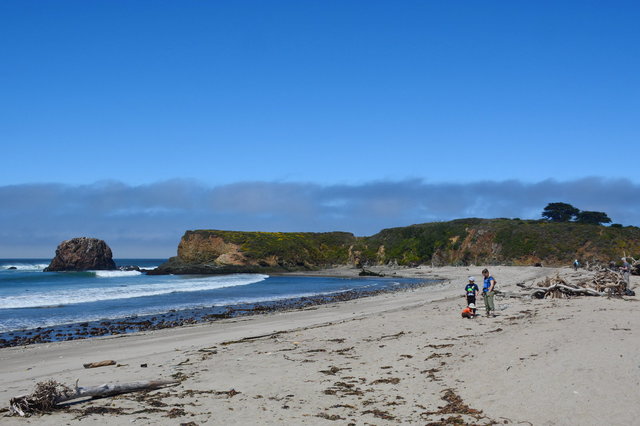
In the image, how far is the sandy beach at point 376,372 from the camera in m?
7.21

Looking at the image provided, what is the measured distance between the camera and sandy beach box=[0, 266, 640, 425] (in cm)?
721

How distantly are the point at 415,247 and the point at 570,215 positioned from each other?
35.5 m

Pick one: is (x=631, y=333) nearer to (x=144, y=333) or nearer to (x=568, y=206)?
(x=144, y=333)

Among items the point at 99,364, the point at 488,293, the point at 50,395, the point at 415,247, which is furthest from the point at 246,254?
the point at 50,395

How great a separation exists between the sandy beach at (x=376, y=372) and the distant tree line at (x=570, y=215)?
8946cm

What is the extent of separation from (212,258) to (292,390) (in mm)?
83641

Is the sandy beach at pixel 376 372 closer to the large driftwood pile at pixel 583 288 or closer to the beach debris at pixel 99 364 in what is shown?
the beach debris at pixel 99 364

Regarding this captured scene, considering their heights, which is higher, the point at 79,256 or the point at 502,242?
the point at 502,242

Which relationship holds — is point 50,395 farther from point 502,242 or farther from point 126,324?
point 502,242

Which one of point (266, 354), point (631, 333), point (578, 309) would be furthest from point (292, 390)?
point (578, 309)

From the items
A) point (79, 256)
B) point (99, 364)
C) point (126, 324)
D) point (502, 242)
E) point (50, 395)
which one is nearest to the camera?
point (50, 395)

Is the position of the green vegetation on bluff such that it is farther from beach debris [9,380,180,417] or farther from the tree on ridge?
beach debris [9,380,180,417]

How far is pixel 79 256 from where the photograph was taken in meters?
95.4

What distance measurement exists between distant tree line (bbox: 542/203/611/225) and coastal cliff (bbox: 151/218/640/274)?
48.9 feet
